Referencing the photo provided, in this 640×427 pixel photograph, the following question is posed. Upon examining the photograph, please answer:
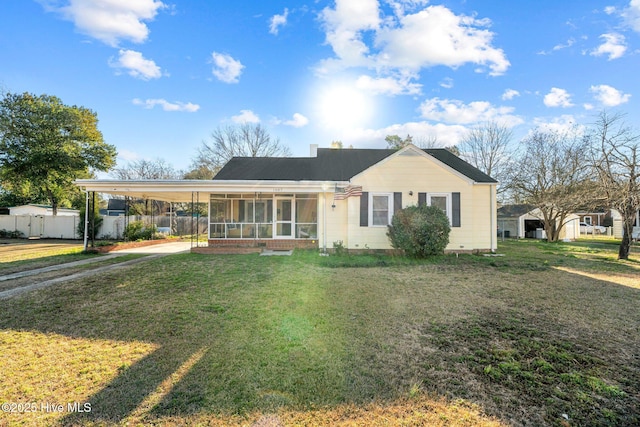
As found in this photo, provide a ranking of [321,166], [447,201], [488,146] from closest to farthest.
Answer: [447,201], [321,166], [488,146]

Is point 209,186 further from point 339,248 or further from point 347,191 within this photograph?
point 339,248

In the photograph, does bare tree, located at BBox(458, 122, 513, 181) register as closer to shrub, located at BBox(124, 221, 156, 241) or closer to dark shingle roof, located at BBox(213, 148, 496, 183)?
dark shingle roof, located at BBox(213, 148, 496, 183)

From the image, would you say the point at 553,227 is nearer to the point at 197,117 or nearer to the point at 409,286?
the point at 409,286

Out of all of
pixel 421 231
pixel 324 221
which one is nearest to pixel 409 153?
pixel 421 231

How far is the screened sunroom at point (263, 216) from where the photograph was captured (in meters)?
13.8

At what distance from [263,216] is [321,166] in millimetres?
4395

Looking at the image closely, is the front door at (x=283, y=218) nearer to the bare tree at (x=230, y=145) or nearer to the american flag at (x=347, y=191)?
the american flag at (x=347, y=191)

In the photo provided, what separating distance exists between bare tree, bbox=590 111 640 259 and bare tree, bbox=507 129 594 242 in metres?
8.48

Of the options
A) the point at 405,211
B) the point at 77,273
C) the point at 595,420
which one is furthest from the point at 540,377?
the point at 77,273

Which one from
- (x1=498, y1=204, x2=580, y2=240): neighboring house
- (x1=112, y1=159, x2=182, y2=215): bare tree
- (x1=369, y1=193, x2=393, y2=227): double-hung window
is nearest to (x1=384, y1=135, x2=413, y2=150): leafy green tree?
(x1=498, y1=204, x2=580, y2=240): neighboring house

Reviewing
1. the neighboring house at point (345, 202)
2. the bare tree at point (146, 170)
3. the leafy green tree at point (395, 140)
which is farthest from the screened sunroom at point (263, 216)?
the bare tree at point (146, 170)

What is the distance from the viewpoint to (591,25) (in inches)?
439

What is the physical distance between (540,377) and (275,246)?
1108 centimetres

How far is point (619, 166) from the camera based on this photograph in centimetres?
1179
